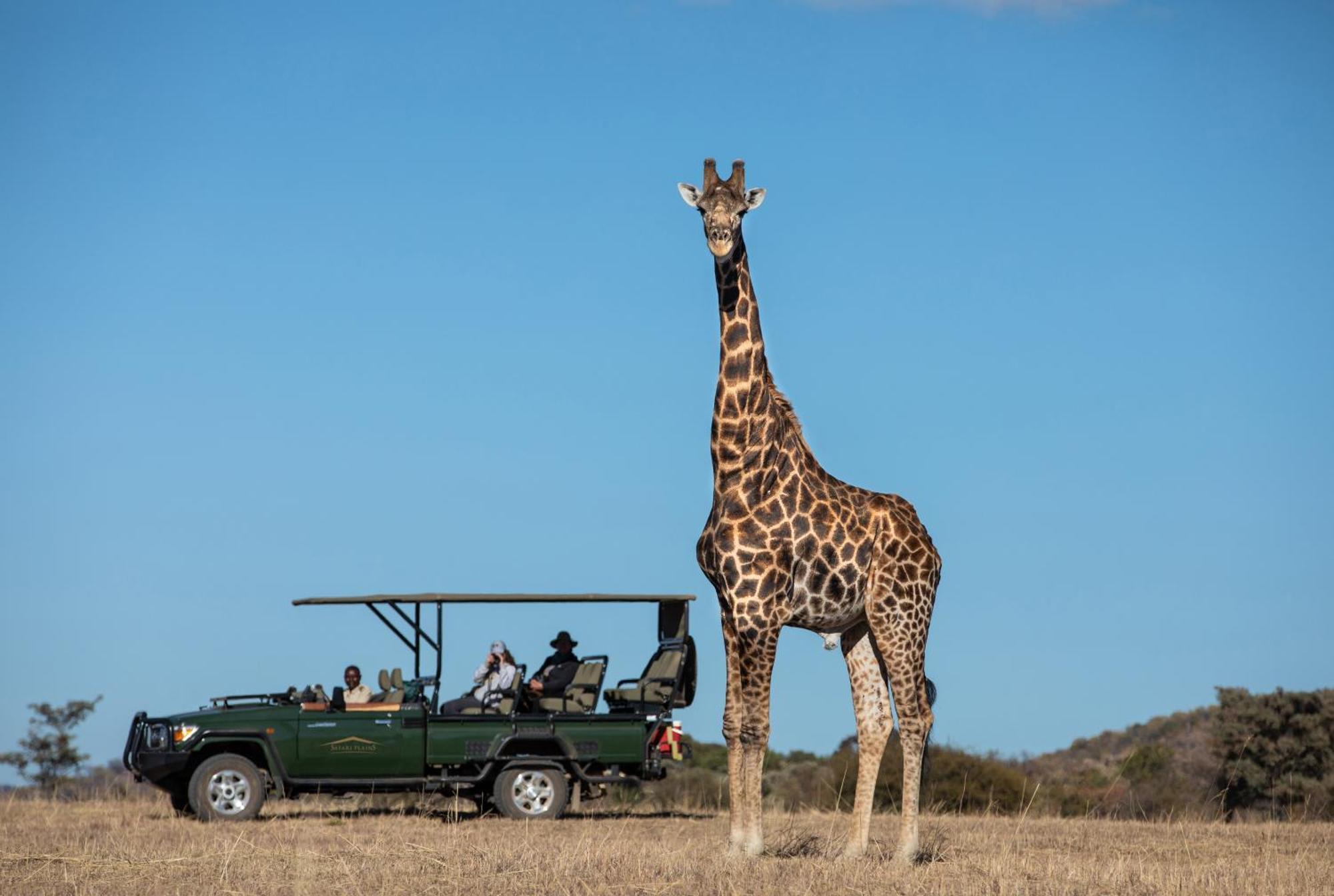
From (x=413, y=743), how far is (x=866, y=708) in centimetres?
739

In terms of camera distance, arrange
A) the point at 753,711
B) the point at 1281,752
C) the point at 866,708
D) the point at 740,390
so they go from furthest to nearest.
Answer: the point at 1281,752 → the point at 866,708 → the point at 740,390 → the point at 753,711

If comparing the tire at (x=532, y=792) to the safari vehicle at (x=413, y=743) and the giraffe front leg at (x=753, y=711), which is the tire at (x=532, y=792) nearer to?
the safari vehicle at (x=413, y=743)

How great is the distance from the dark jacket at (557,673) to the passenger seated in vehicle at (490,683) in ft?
1.37

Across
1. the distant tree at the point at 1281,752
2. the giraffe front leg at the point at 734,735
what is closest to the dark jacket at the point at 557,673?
the giraffe front leg at the point at 734,735

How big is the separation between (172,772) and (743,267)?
9.94 m

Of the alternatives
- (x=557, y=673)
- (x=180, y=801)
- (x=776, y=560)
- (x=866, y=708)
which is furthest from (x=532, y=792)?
(x=776, y=560)

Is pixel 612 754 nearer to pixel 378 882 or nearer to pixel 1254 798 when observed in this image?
pixel 378 882

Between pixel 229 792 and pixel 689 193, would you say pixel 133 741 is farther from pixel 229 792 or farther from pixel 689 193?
pixel 689 193

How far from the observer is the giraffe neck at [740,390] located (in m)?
13.5

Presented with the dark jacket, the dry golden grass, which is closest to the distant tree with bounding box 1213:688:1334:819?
the dry golden grass

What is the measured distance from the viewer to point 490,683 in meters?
20.8

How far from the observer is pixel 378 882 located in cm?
1191

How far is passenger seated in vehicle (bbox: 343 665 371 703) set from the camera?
20547 millimetres

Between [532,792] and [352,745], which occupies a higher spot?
[352,745]
